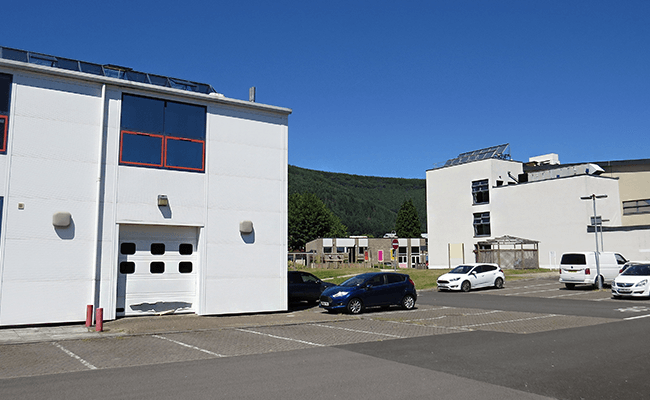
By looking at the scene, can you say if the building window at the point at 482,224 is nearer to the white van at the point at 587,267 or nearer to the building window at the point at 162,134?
the white van at the point at 587,267

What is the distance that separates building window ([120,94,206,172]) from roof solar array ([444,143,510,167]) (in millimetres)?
37723

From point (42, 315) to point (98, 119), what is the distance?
5.76m

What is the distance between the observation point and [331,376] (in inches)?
318

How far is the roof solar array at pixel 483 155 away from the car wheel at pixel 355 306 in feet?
115

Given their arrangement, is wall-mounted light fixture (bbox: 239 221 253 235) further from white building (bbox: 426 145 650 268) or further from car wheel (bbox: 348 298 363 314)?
white building (bbox: 426 145 650 268)

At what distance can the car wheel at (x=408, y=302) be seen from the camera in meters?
19.3

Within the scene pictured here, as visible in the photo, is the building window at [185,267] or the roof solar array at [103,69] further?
the building window at [185,267]

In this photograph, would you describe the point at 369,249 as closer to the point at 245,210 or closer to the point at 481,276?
the point at 481,276

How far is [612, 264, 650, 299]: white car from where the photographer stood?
840 inches

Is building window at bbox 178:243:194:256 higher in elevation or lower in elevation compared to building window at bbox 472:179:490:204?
lower

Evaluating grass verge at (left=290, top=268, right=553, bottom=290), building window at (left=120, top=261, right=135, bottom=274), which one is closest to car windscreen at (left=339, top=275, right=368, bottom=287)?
building window at (left=120, top=261, right=135, bottom=274)

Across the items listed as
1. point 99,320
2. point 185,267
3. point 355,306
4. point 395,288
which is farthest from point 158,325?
point 395,288

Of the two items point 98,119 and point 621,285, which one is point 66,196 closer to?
point 98,119

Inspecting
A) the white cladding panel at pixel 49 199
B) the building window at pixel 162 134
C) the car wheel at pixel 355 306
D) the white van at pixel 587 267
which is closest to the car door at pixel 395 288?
the car wheel at pixel 355 306
